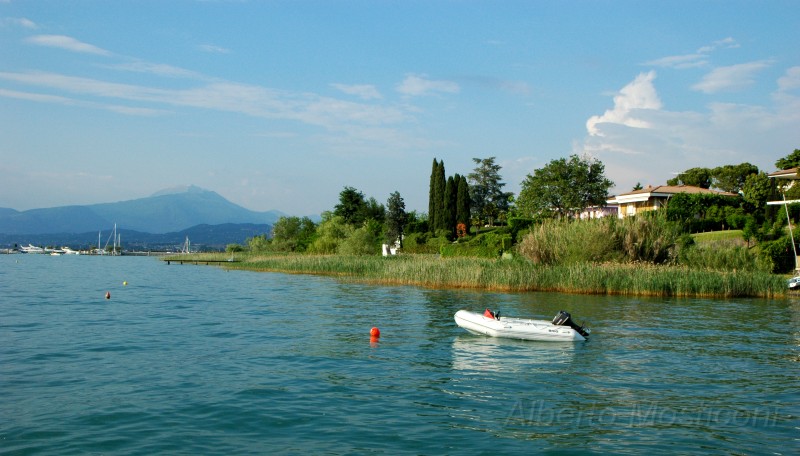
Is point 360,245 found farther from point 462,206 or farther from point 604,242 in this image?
point 604,242

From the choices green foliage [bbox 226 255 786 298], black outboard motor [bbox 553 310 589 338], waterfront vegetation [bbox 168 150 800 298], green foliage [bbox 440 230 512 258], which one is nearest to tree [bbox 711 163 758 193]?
waterfront vegetation [bbox 168 150 800 298]

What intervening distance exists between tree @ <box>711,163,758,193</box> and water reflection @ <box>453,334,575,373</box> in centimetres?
8495

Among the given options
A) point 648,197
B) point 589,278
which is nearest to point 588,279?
point 589,278

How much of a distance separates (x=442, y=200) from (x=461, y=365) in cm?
6457

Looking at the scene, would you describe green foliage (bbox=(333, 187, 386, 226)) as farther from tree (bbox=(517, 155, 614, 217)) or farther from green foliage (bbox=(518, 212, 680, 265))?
green foliage (bbox=(518, 212, 680, 265))

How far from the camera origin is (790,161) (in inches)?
3157

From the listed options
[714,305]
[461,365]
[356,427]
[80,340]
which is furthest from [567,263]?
[356,427]

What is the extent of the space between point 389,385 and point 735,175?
9297 centimetres

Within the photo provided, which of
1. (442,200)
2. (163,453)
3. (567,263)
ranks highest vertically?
(442,200)

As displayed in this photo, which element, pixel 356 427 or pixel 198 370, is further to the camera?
pixel 198 370

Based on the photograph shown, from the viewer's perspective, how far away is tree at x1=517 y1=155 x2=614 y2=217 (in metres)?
72.9

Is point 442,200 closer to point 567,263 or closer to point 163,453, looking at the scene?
point 567,263

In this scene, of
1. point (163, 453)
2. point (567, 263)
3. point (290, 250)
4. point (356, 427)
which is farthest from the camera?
point (290, 250)

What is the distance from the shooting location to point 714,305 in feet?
103
